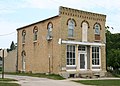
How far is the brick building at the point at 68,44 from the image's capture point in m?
34.9

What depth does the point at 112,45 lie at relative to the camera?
5191cm

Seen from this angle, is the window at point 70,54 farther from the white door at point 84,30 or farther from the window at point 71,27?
the white door at point 84,30

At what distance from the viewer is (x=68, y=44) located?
3534cm

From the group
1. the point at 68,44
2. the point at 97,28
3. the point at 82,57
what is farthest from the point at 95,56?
the point at 68,44

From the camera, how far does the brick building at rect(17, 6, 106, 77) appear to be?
34875mm

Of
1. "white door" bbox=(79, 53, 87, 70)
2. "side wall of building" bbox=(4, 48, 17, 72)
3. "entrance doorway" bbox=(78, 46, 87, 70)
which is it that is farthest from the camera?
"side wall of building" bbox=(4, 48, 17, 72)

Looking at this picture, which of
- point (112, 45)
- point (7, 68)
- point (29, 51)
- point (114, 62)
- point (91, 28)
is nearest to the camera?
point (91, 28)

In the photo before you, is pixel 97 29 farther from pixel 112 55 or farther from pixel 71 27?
pixel 112 55

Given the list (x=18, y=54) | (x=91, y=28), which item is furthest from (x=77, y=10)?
(x=18, y=54)

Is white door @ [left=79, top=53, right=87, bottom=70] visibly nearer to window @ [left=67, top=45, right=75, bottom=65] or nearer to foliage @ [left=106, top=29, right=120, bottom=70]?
window @ [left=67, top=45, right=75, bottom=65]

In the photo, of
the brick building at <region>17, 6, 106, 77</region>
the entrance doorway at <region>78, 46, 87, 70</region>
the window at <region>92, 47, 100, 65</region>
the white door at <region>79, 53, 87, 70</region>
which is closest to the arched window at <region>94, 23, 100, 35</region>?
the brick building at <region>17, 6, 106, 77</region>

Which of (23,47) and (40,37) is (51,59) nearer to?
(40,37)

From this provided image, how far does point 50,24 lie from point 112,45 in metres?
18.5

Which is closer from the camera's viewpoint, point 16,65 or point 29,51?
point 29,51
